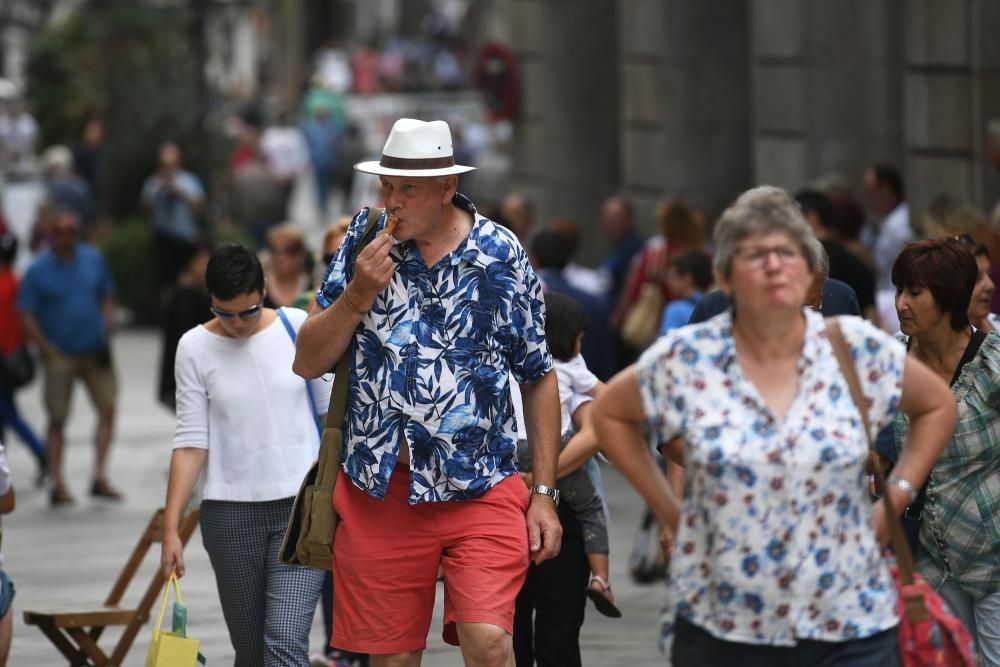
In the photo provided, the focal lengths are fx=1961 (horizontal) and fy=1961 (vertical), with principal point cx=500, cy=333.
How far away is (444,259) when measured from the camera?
5328 millimetres

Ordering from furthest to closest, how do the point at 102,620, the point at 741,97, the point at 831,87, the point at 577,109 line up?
1. the point at 577,109
2. the point at 741,97
3. the point at 831,87
4. the point at 102,620

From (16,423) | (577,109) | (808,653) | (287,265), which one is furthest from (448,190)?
(577,109)

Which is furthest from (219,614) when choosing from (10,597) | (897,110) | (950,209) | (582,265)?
(582,265)

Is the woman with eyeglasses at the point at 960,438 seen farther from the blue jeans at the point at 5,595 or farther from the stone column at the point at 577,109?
the stone column at the point at 577,109

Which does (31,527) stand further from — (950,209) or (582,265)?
(582,265)

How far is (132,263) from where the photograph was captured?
21.1 metres

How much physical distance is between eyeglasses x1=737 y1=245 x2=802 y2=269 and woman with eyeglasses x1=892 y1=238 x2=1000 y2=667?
1467mm

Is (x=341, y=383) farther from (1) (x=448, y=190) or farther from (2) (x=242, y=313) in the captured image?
(2) (x=242, y=313)

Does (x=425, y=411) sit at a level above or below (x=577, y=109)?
above

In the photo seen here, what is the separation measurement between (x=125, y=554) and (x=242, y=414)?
4.73 meters

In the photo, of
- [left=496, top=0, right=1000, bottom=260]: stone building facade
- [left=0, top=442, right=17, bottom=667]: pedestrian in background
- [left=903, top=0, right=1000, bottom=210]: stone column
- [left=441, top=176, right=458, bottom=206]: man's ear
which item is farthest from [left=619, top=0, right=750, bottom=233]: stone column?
[left=441, top=176, right=458, bottom=206]: man's ear

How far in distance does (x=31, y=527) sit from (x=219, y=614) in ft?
9.85

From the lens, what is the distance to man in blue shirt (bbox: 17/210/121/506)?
1251 cm

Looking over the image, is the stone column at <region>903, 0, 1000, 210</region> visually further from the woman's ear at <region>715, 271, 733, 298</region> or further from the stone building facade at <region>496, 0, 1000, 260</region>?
the woman's ear at <region>715, 271, 733, 298</region>
